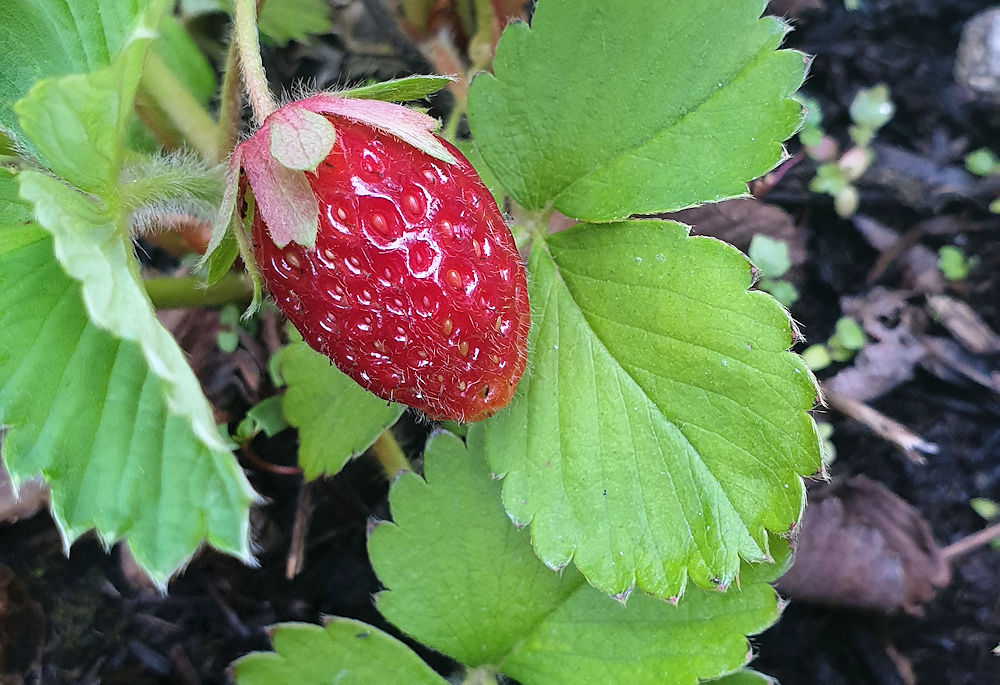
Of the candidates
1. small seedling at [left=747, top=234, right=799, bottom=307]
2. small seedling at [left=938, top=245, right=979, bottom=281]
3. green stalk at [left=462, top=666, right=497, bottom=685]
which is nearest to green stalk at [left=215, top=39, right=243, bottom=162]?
green stalk at [left=462, top=666, right=497, bottom=685]

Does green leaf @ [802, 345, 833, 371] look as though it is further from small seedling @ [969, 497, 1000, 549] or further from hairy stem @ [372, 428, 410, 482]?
hairy stem @ [372, 428, 410, 482]

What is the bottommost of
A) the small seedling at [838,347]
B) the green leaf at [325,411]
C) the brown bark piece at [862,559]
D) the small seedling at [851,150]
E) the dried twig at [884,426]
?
the brown bark piece at [862,559]

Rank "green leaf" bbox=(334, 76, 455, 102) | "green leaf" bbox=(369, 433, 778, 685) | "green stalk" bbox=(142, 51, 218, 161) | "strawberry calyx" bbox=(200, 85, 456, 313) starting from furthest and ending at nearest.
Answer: "green stalk" bbox=(142, 51, 218, 161) → "green leaf" bbox=(369, 433, 778, 685) → "green leaf" bbox=(334, 76, 455, 102) → "strawberry calyx" bbox=(200, 85, 456, 313)

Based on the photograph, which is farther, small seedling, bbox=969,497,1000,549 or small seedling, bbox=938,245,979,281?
small seedling, bbox=938,245,979,281

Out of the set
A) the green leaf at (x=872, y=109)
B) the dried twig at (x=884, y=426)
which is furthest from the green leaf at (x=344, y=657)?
the green leaf at (x=872, y=109)

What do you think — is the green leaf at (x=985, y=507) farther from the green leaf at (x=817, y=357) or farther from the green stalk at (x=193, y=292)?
the green stalk at (x=193, y=292)

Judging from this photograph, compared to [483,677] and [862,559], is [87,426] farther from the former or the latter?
[862,559]
